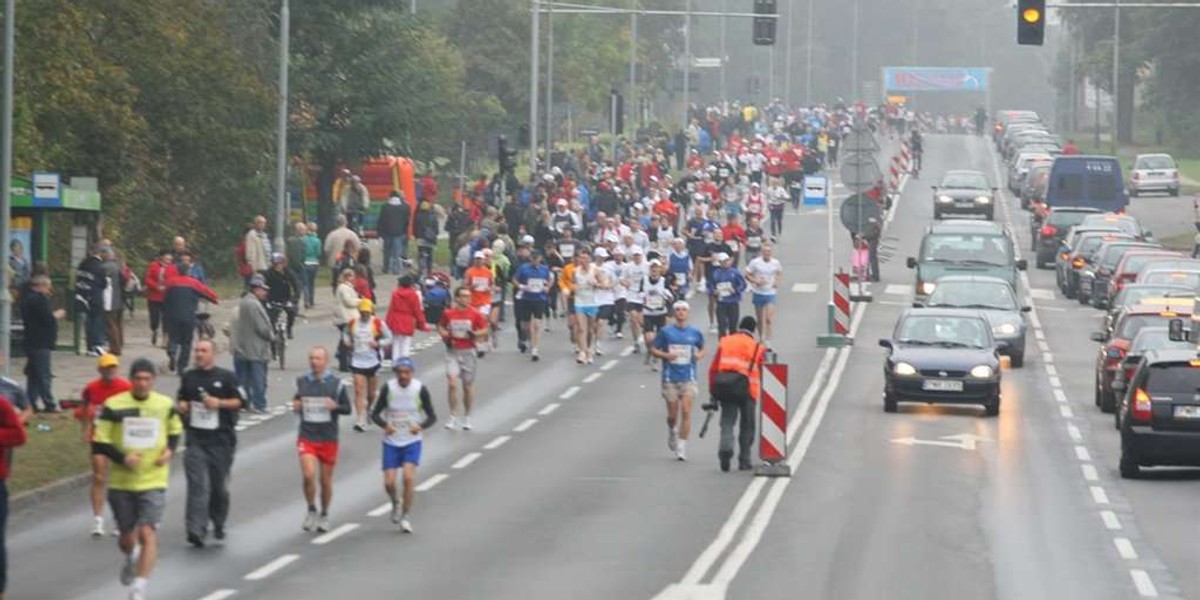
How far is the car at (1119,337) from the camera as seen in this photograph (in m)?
36.3

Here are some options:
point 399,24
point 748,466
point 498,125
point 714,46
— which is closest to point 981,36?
point 714,46

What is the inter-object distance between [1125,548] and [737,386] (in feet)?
19.4

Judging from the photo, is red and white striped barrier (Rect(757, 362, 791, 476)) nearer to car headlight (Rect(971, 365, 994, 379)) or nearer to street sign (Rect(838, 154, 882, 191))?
car headlight (Rect(971, 365, 994, 379))

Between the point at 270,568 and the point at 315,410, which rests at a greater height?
the point at 315,410

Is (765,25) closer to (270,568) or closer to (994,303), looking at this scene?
(994,303)

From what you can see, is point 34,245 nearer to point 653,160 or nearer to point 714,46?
point 653,160

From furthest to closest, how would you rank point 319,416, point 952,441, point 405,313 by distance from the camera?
point 405,313 → point 952,441 → point 319,416

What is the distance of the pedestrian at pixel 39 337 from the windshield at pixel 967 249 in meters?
24.0

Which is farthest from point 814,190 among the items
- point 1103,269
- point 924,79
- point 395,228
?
point 924,79

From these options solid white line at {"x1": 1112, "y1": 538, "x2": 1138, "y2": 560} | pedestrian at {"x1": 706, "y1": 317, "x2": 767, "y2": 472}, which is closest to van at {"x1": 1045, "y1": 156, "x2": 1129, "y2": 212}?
pedestrian at {"x1": 706, "y1": 317, "x2": 767, "y2": 472}

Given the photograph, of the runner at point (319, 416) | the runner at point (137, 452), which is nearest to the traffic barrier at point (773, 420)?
the runner at point (319, 416)

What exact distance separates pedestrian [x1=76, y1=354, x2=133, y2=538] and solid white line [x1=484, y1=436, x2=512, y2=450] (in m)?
7.88

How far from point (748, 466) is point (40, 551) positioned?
897cm

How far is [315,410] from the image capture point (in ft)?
76.1
